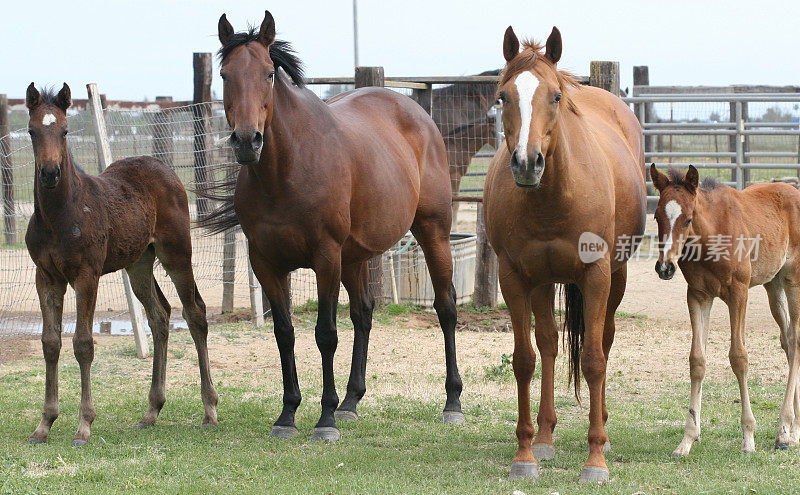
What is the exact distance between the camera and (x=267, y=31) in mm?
5172

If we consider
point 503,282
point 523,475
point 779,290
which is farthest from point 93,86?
point 779,290

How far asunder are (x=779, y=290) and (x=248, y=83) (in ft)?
12.3

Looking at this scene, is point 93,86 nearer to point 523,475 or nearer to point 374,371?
Answer: point 374,371

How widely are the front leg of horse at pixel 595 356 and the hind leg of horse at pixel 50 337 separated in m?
3.32

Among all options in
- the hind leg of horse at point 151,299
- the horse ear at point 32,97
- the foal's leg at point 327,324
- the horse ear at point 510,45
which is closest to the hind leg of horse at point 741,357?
the horse ear at point 510,45

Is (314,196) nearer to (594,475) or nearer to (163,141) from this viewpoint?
(594,475)

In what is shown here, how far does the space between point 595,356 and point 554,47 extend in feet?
5.42

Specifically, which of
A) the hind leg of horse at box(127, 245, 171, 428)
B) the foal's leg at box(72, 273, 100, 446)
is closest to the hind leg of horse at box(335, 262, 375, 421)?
the hind leg of horse at box(127, 245, 171, 428)

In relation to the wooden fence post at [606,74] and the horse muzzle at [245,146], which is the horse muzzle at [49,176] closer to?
the horse muzzle at [245,146]

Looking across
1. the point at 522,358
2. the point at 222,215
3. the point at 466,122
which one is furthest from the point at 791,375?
the point at 466,122

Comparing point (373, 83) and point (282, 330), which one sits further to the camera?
point (373, 83)

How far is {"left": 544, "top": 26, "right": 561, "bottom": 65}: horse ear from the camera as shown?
13.8ft

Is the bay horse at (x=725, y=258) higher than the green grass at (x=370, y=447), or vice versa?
the bay horse at (x=725, y=258)

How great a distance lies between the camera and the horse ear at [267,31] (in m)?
5.13
